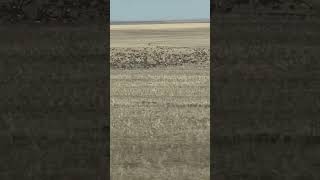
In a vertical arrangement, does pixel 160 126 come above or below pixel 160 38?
below

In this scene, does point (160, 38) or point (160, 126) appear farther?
point (160, 38)
